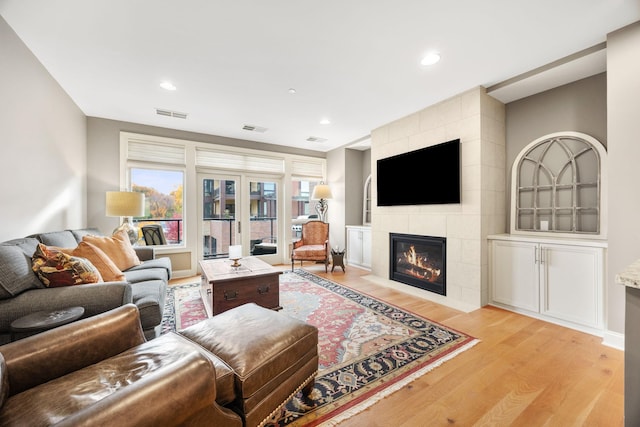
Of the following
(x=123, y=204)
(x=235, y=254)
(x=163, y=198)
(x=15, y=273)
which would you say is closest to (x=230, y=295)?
(x=235, y=254)

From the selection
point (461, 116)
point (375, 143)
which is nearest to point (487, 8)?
point (461, 116)

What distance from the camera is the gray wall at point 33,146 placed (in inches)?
84.2

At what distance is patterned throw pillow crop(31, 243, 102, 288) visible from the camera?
68.3 inches

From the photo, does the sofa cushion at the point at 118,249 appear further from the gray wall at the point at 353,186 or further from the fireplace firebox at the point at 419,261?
the gray wall at the point at 353,186

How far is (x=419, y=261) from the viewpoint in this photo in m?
Result: 3.89

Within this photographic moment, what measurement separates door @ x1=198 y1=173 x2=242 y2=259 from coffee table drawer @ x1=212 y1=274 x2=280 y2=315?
2.42 meters

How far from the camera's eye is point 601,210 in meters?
2.60

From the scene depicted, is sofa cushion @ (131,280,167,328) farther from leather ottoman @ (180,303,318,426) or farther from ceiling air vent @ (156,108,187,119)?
ceiling air vent @ (156,108,187,119)

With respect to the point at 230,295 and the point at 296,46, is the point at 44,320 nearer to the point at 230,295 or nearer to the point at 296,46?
the point at 230,295

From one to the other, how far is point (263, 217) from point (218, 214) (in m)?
0.91

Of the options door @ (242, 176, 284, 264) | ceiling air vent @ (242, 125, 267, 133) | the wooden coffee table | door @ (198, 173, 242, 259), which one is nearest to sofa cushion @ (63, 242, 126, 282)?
the wooden coffee table

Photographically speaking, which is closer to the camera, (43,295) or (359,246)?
(43,295)

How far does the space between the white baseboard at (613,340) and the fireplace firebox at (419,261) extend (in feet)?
4.77

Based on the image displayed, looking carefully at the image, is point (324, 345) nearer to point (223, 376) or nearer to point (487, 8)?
point (223, 376)
